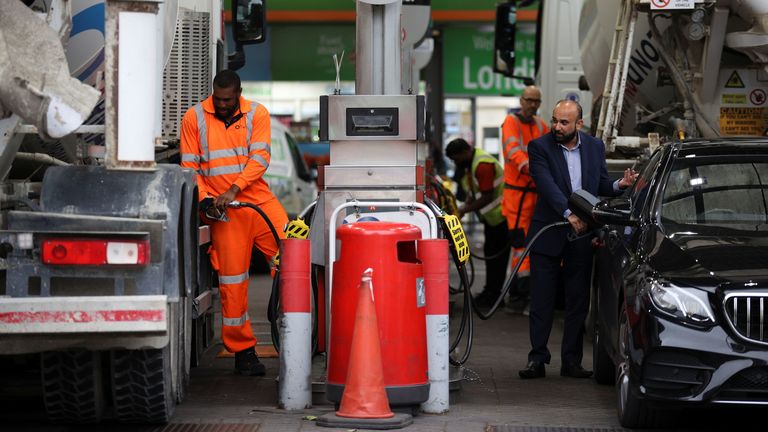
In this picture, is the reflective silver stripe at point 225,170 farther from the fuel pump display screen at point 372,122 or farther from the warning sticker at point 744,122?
the warning sticker at point 744,122

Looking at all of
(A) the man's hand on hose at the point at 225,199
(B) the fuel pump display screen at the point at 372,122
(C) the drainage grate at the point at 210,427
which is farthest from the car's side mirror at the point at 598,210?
(C) the drainage grate at the point at 210,427

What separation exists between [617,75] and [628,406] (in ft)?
14.0

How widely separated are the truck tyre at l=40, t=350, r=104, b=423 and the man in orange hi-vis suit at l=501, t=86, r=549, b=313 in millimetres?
5839

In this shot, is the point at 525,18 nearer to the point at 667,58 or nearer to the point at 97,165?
the point at 667,58

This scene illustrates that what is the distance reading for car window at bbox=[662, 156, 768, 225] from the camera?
25.2 ft

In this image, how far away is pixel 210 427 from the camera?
7223 millimetres

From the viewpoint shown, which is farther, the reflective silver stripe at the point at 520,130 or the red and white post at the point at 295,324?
the reflective silver stripe at the point at 520,130

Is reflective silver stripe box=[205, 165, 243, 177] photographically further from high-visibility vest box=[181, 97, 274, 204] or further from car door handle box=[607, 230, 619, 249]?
car door handle box=[607, 230, 619, 249]

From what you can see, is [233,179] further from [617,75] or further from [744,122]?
[744,122]

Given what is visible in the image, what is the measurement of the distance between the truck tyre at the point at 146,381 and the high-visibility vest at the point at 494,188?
6932 millimetres

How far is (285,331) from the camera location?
24.3 feet

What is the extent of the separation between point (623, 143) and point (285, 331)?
13.4 ft

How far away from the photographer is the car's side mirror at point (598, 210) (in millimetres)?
7805

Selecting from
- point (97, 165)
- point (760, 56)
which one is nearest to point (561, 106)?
point (760, 56)
